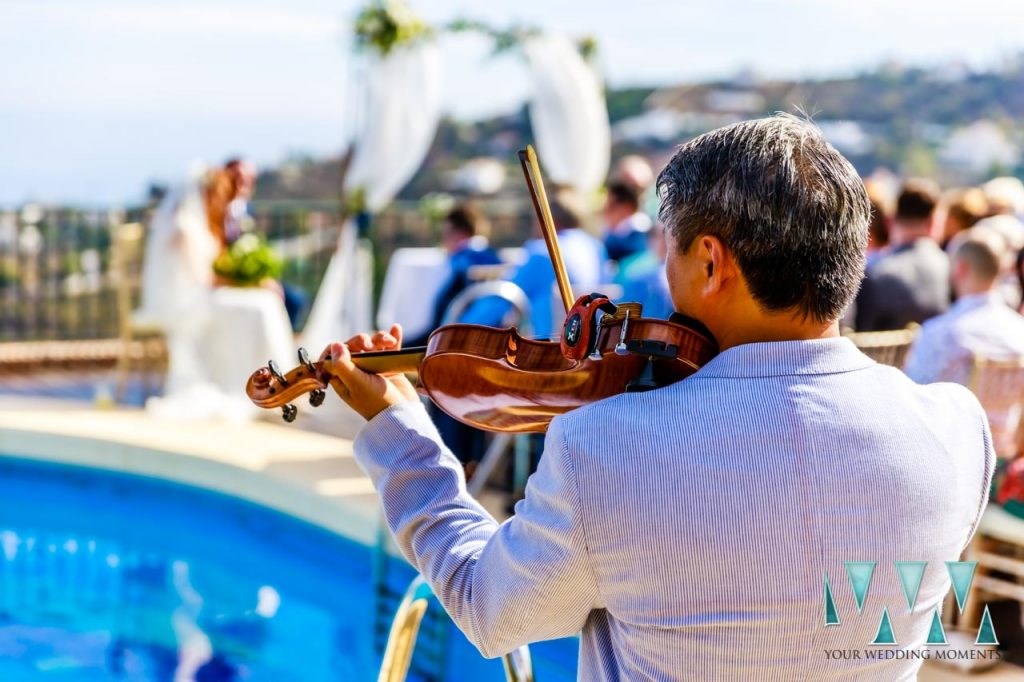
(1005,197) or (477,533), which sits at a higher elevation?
(1005,197)

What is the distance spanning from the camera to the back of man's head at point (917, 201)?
14.8 feet

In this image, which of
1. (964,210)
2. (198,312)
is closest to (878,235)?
(964,210)

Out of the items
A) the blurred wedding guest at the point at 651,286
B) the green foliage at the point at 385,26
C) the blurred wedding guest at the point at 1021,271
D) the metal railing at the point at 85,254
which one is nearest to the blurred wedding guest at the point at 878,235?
the blurred wedding guest at the point at 1021,271

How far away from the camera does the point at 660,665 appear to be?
0.98 meters

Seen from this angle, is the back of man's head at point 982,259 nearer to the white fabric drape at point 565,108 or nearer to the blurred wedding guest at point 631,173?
the blurred wedding guest at point 631,173

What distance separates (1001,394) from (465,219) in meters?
2.78

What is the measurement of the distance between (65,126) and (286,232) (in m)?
67.1

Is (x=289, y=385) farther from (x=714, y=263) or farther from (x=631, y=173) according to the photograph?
(x=631, y=173)

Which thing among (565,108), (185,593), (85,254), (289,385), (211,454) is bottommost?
(185,593)

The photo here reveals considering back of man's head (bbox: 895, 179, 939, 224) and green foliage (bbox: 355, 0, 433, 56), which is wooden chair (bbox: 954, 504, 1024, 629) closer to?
back of man's head (bbox: 895, 179, 939, 224)

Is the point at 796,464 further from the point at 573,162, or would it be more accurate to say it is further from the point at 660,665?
the point at 573,162

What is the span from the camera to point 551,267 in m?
4.68

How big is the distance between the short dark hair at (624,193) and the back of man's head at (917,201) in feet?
4.78

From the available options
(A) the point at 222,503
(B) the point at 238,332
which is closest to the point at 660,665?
(A) the point at 222,503
